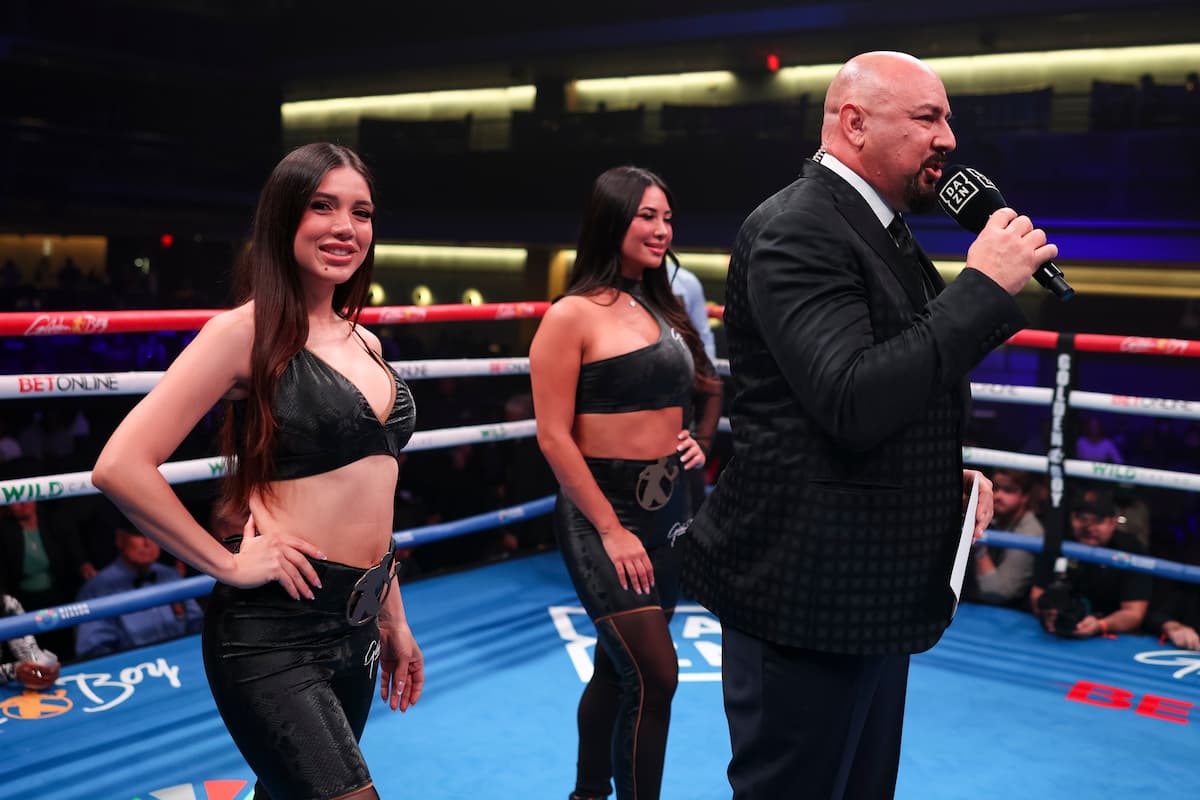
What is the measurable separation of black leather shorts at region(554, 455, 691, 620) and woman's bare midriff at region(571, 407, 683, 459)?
0.07ft

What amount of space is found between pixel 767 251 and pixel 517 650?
8.28 ft

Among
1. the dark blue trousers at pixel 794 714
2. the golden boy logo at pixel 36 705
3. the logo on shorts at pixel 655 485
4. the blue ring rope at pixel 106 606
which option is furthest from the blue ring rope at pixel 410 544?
the dark blue trousers at pixel 794 714

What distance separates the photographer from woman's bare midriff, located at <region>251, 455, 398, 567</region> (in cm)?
160

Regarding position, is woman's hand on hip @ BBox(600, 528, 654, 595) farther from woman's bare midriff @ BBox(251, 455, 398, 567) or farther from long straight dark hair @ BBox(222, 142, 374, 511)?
long straight dark hair @ BBox(222, 142, 374, 511)

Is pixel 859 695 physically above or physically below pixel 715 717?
above

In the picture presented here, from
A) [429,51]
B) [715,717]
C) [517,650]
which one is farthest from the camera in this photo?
[429,51]

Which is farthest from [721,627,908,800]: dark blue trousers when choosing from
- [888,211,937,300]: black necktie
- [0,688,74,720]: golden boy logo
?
[0,688,74,720]: golden boy logo

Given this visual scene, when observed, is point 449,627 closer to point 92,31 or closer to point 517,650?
point 517,650

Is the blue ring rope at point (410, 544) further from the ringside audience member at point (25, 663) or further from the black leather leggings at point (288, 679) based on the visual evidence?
the black leather leggings at point (288, 679)

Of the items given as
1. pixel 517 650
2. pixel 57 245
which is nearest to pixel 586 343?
pixel 517 650

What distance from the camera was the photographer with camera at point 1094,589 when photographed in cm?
388

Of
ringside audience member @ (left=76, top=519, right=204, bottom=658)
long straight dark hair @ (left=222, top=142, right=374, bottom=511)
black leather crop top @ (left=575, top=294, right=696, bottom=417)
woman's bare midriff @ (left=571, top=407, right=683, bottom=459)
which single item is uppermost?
long straight dark hair @ (left=222, top=142, right=374, bottom=511)

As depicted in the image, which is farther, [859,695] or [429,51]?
[429,51]

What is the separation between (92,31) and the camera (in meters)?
16.4
